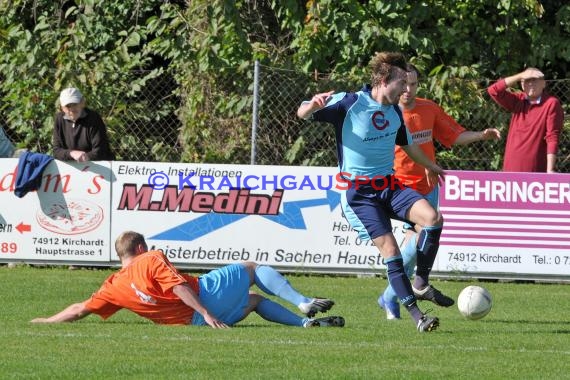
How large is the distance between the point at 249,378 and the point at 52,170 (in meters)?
8.34

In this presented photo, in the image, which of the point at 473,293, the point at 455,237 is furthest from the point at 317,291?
the point at 473,293

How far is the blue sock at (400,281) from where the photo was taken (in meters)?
9.46

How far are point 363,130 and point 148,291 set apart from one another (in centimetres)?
195

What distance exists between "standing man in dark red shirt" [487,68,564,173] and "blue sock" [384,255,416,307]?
515 centimetres

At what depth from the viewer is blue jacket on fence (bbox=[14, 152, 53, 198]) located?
14930mm

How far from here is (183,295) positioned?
363 inches

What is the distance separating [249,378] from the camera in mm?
7176

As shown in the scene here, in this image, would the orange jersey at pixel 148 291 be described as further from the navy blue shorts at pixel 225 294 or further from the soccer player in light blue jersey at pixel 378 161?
the soccer player in light blue jersey at pixel 378 161

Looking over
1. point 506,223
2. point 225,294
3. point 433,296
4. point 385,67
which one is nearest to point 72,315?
point 225,294

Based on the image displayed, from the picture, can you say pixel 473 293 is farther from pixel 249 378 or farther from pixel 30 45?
pixel 30 45

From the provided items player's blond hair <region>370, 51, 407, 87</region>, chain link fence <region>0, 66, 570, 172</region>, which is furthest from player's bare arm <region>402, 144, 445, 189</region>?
chain link fence <region>0, 66, 570, 172</region>

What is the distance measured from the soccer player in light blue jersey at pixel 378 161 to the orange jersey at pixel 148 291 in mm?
1379

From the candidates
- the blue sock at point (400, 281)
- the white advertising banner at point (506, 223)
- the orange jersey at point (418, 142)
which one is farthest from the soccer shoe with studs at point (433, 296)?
the white advertising banner at point (506, 223)

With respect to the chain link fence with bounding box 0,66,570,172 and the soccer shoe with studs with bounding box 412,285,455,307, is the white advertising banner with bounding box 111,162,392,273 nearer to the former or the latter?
the chain link fence with bounding box 0,66,570,172
